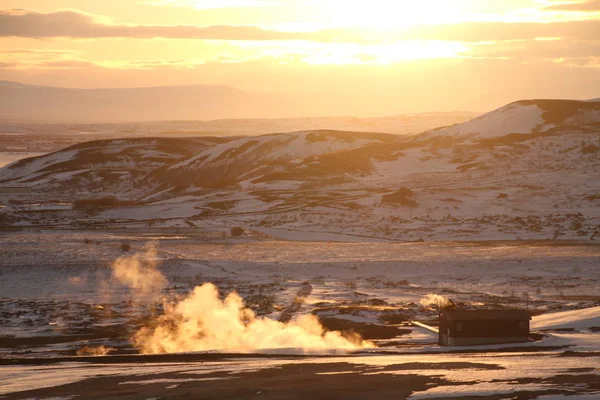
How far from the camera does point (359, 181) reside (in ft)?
344

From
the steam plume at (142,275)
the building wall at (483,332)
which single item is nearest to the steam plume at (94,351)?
the steam plume at (142,275)

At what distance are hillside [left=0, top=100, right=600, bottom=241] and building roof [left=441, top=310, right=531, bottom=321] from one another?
35.7 meters

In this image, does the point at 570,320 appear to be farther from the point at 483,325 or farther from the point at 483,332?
the point at 483,325

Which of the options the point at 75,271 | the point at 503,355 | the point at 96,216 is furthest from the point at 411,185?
the point at 503,355

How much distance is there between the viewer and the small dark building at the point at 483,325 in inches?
1419

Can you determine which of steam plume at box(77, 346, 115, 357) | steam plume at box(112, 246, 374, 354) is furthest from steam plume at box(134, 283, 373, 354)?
steam plume at box(77, 346, 115, 357)

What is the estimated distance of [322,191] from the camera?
9706 centimetres

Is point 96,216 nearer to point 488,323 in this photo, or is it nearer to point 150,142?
point 488,323

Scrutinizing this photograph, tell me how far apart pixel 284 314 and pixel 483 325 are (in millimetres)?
10333

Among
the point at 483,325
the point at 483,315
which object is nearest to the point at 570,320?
the point at 483,325

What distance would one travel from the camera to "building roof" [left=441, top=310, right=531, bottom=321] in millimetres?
35938

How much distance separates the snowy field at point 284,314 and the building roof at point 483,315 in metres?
1.11

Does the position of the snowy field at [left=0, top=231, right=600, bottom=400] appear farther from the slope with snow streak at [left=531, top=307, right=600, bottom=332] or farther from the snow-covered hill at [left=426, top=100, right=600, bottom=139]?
the snow-covered hill at [left=426, top=100, right=600, bottom=139]

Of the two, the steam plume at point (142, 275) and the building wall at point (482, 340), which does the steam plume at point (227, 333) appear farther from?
the steam plume at point (142, 275)
